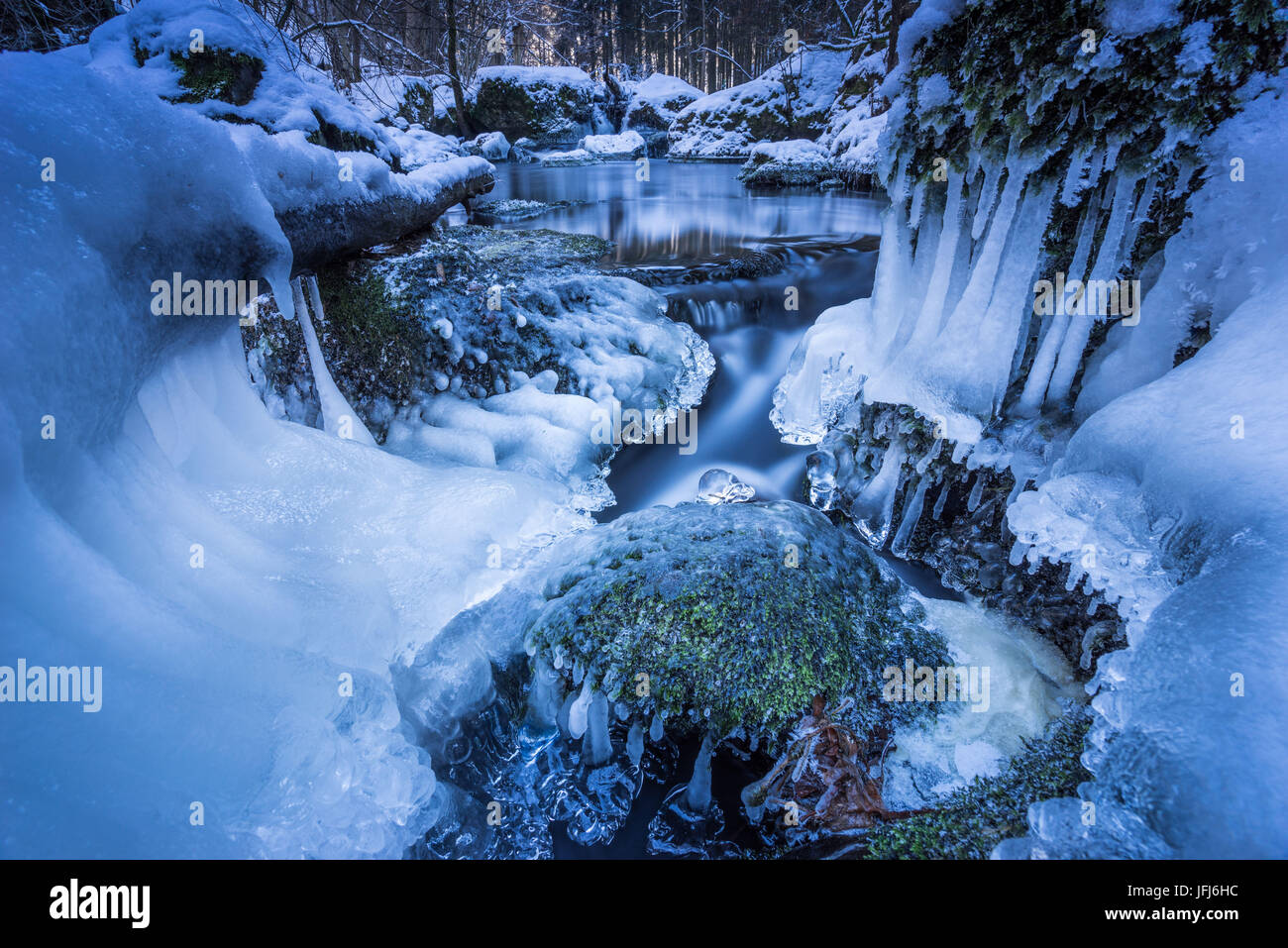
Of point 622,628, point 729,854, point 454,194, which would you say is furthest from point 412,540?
point 454,194

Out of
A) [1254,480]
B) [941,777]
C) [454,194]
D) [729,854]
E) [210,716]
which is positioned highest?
[454,194]

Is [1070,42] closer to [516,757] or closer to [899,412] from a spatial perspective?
[899,412]

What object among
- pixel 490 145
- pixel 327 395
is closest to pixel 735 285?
pixel 327 395

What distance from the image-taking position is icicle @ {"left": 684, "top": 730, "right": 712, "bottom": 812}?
94.1 inches

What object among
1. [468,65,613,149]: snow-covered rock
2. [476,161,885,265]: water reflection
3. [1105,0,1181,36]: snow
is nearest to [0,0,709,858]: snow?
[1105,0,1181,36]: snow

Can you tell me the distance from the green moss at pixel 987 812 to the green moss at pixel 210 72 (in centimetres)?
537

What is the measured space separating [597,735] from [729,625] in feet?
2.50

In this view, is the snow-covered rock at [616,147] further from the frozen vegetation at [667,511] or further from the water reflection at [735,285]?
the frozen vegetation at [667,511]

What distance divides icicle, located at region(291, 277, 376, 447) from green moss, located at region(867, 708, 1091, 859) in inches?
157

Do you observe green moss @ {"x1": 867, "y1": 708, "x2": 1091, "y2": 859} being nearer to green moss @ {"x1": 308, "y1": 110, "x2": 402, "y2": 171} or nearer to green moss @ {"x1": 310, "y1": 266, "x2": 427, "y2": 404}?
green moss @ {"x1": 310, "y1": 266, "x2": 427, "y2": 404}

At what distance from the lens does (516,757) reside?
2592mm

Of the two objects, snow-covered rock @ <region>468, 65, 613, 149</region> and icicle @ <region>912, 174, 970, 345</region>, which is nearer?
icicle @ <region>912, 174, 970, 345</region>
